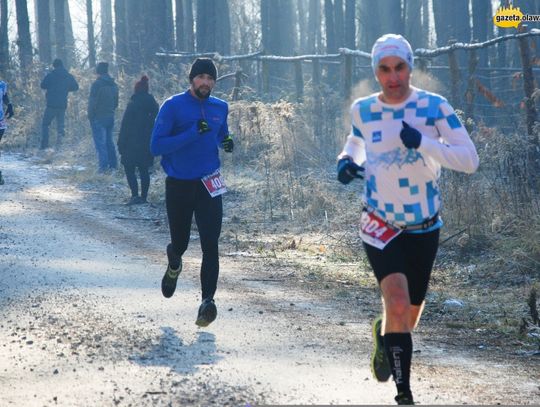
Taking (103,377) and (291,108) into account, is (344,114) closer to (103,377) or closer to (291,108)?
(291,108)

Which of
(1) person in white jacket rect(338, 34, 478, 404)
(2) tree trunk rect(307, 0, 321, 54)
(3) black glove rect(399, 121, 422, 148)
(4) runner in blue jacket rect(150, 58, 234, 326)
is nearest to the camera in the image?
(3) black glove rect(399, 121, 422, 148)

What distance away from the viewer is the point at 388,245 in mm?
5824

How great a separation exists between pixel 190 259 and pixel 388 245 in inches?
265

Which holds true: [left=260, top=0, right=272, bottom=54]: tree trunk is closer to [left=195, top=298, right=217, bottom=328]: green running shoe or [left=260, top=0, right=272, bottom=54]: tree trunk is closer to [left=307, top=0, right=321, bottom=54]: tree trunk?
[left=307, top=0, right=321, bottom=54]: tree trunk

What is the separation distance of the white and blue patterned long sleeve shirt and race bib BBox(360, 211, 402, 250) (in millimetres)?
38

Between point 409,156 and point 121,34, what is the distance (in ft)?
102

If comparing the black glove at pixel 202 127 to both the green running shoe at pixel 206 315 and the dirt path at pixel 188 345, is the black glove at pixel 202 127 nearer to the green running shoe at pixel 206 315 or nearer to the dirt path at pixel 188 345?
the green running shoe at pixel 206 315

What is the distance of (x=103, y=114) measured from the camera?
21.5m

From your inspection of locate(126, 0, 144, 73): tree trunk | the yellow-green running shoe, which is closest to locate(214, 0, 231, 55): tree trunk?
locate(126, 0, 144, 73): tree trunk

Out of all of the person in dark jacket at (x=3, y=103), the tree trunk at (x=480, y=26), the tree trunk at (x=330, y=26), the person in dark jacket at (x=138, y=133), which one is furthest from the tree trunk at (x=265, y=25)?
the person in dark jacket at (x=138, y=133)

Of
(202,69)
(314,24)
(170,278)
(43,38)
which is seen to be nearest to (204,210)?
(170,278)

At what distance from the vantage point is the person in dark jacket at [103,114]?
70.0ft

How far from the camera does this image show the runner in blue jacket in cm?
839

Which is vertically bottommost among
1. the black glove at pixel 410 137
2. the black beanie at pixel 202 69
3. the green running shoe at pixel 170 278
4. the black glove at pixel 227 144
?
the green running shoe at pixel 170 278
